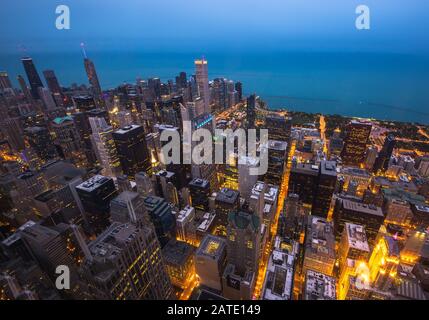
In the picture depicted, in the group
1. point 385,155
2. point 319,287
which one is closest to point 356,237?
→ point 319,287

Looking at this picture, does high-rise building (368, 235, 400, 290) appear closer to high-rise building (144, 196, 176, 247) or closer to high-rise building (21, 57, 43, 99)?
high-rise building (144, 196, 176, 247)

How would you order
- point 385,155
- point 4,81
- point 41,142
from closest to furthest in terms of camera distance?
point 385,155 < point 41,142 < point 4,81

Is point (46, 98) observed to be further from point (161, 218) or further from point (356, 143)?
point (356, 143)

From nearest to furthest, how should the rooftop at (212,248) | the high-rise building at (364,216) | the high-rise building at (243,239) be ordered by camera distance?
the high-rise building at (243,239) → the rooftop at (212,248) → the high-rise building at (364,216)

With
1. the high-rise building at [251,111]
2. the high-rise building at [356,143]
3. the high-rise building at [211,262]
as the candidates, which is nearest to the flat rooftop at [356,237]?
the high-rise building at [211,262]

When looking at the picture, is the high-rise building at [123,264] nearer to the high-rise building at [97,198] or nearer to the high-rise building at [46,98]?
the high-rise building at [97,198]

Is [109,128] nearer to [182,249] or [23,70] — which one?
[182,249]
